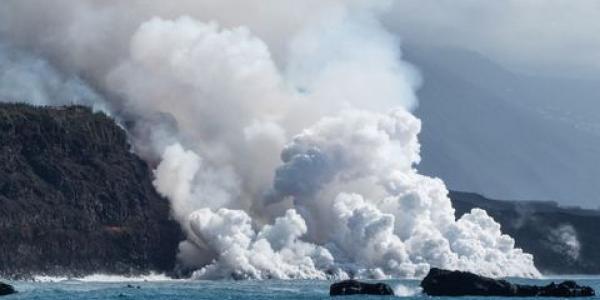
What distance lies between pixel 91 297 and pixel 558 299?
2688 inches

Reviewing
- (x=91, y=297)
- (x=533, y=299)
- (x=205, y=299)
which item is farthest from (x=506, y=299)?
(x=91, y=297)

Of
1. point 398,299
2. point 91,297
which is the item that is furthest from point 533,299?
point 91,297

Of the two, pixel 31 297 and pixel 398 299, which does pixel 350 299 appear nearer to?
pixel 398 299

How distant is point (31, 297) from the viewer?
197000mm

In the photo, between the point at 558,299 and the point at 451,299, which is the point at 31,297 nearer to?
the point at 451,299

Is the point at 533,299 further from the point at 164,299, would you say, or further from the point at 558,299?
the point at 164,299

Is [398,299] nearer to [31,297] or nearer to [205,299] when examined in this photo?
[205,299]

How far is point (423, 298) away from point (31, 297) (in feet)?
187

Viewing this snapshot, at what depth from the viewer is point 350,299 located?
19812cm

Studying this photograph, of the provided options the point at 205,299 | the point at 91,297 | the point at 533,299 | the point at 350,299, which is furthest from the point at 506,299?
the point at 91,297

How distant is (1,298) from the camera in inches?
7608

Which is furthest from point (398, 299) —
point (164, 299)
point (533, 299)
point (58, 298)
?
point (58, 298)

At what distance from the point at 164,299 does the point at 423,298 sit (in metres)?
37.8

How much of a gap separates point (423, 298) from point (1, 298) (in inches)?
2391
